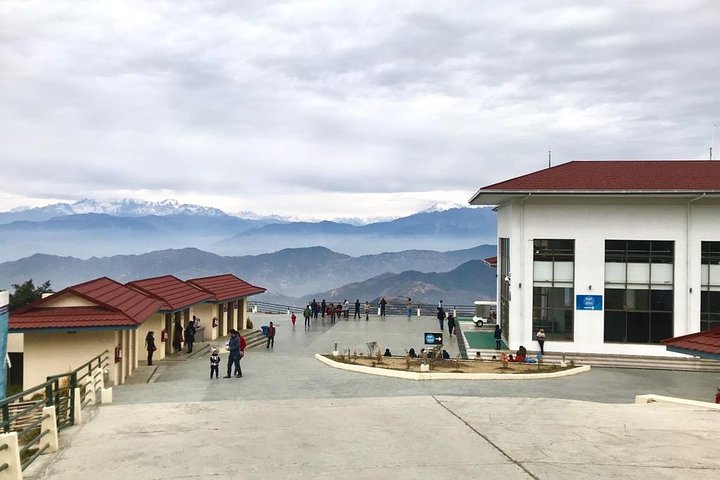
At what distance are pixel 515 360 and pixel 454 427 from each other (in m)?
15.2

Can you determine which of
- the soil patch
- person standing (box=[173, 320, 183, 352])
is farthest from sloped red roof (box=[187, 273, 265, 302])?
the soil patch

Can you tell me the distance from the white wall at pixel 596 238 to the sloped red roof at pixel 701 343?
30.4 feet

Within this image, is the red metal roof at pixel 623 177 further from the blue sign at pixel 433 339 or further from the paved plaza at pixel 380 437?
the paved plaza at pixel 380 437

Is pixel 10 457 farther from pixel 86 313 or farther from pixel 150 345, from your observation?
pixel 150 345

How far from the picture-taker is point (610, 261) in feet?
94.6

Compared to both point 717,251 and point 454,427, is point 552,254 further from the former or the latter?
point 454,427

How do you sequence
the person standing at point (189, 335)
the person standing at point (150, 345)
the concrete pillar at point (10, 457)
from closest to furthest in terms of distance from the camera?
the concrete pillar at point (10, 457) < the person standing at point (150, 345) < the person standing at point (189, 335)

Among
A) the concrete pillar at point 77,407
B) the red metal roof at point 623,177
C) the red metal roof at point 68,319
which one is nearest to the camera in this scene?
the concrete pillar at point 77,407

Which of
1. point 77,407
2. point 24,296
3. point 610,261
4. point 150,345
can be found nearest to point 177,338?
point 150,345

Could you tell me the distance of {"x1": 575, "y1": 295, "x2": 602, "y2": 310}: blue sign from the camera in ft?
93.8

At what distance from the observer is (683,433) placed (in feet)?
34.9

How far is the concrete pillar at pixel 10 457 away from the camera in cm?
713

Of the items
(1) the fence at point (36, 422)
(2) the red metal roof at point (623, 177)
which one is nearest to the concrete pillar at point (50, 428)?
(1) the fence at point (36, 422)

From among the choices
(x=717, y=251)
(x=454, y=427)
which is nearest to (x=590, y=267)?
(x=717, y=251)
